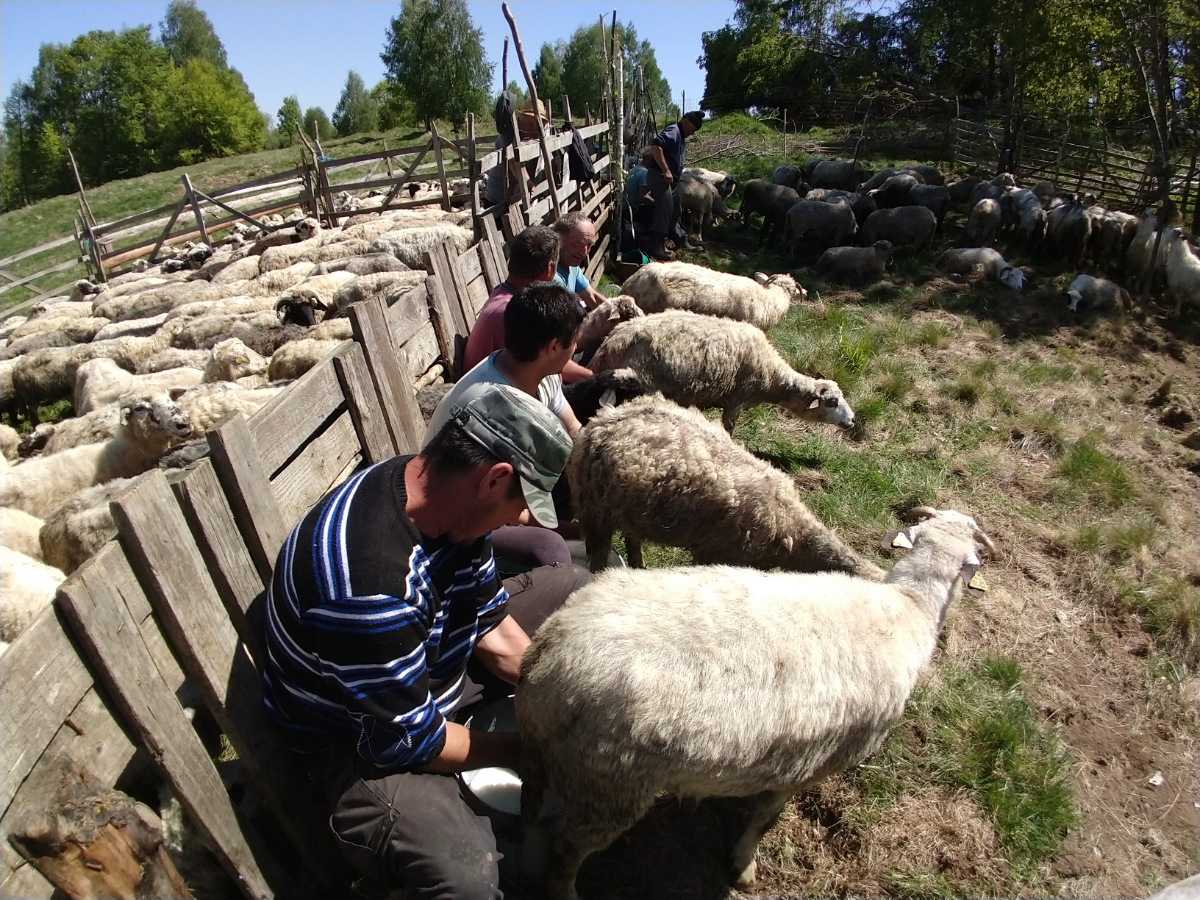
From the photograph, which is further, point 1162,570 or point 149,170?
point 149,170

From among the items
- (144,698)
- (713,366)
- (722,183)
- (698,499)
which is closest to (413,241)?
(713,366)

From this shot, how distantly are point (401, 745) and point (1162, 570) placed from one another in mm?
5344

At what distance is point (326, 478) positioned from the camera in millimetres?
2996

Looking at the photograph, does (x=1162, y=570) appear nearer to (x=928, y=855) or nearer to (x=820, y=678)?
(x=928, y=855)

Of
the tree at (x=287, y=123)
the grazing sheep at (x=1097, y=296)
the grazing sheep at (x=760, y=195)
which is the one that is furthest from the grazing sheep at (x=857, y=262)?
the tree at (x=287, y=123)

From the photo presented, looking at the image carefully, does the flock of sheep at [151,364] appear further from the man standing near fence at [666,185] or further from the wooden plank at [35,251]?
the wooden plank at [35,251]

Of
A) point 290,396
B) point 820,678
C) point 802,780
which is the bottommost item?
point 802,780

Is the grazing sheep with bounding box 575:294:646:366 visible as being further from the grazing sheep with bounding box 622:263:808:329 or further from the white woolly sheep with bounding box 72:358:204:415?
the white woolly sheep with bounding box 72:358:204:415

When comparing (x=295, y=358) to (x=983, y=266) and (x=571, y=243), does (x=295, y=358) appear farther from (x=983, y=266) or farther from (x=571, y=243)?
(x=983, y=266)

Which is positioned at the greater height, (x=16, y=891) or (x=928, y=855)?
(x=16, y=891)

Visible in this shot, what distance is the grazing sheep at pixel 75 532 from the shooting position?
4.32 meters

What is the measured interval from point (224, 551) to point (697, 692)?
5.49 ft

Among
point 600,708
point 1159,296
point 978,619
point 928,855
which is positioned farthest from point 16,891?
point 1159,296

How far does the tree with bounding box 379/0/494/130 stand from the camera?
5069cm
